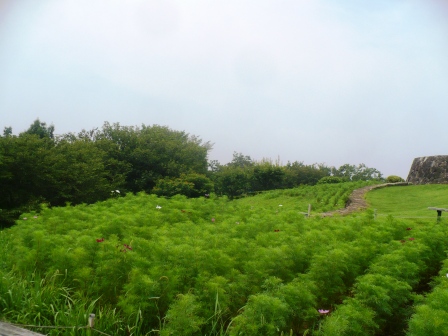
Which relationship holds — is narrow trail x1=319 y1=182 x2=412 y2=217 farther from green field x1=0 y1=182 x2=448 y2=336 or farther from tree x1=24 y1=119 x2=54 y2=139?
tree x1=24 y1=119 x2=54 y2=139

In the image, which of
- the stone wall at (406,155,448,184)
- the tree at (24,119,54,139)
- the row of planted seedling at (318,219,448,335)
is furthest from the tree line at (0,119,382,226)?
the row of planted seedling at (318,219,448,335)

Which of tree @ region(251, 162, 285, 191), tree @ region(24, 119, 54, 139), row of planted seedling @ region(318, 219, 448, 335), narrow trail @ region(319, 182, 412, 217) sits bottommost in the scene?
row of planted seedling @ region(318, 219, 448, 335)

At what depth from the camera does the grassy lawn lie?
50.1 feet

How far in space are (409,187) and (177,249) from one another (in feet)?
63.3

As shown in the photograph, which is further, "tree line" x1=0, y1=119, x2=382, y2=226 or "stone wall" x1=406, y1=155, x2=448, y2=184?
"stone wall" x1=406, y1=155, x2=448, y2=184

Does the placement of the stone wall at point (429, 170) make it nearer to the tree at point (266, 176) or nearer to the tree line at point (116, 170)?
the tree line at point (116, 170)

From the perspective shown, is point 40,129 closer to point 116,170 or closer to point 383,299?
point 116,170

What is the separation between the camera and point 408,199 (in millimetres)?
18078

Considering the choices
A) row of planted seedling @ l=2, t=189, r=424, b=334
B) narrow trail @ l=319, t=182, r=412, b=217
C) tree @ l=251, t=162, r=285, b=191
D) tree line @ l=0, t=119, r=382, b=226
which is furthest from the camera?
tree @ l=251, t=162, r=285, b=191

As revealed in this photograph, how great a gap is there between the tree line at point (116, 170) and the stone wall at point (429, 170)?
5846 mm

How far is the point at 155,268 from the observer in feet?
14.3

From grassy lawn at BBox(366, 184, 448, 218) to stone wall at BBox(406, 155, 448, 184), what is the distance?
112 centimetres

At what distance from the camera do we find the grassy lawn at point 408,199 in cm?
1528

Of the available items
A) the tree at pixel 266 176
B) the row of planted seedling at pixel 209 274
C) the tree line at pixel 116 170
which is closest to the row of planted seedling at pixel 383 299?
the row of planted seedling at pixel 209 274
